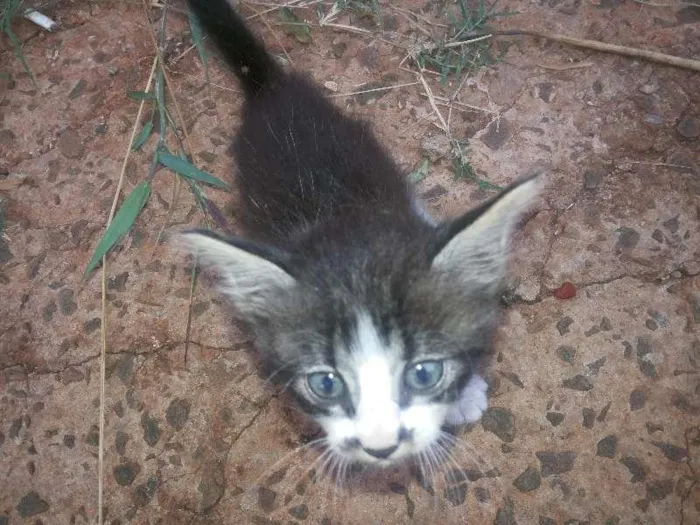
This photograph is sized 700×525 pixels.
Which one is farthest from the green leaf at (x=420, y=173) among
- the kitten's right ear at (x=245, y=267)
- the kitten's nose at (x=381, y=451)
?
the kitten's nose at (x=381, y=451)

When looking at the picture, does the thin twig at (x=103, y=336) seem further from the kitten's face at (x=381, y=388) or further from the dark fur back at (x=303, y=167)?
the kitten's face at (x=381, y=388)

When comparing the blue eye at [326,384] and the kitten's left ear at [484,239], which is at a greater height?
the kitten's left ear at [484,239]

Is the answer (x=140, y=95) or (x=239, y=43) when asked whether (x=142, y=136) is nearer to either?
(x=140, y=95)

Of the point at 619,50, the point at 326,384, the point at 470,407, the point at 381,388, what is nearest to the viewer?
the point at 381,388

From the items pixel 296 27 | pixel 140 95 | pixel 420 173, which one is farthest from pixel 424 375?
pixel 296 27

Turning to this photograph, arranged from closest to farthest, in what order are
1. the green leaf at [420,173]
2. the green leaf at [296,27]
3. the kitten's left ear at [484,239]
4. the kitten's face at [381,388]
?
the kitten's left ear at [484,239] → the kitten's face at [381,388] → the green leaf at [420,173] → the green leaf at [296,27]

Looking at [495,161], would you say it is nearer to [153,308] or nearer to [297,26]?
[297,26]
